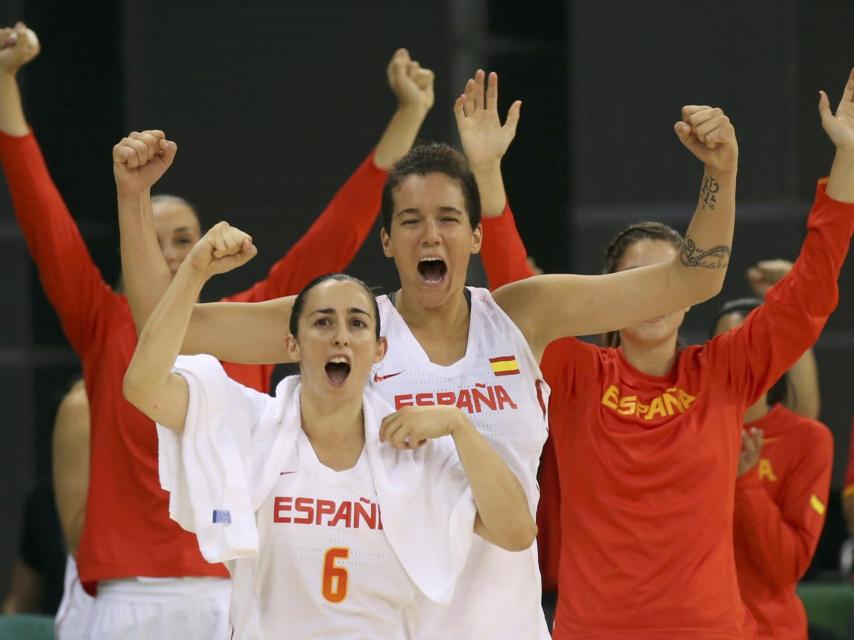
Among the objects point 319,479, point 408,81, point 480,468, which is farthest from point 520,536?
point 408,81

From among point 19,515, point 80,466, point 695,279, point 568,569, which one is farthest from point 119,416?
point 19,515

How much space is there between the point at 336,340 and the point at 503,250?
681mm

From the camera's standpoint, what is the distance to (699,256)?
9.97 feet

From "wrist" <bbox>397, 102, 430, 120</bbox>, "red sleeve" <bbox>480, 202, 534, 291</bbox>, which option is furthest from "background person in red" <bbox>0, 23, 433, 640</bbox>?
"red sleeve" <bbox>480, 202, 534, 291</bbox>

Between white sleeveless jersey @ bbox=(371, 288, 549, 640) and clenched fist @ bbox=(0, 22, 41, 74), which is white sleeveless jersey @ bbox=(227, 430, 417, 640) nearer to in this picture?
white sleeveless jersey @ bbox=(371, 288, 549, 640)

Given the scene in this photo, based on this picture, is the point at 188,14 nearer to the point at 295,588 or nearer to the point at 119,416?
the point at 119,416

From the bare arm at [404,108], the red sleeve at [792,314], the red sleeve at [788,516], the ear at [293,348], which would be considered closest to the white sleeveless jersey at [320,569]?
the ear at [293,348]

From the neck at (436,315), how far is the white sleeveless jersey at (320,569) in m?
0.43

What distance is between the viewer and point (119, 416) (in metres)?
3.89

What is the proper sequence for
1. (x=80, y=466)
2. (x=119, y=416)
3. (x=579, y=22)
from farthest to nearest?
(x=579, y=22) < (x=80, y=466) < (x=119, y=416)

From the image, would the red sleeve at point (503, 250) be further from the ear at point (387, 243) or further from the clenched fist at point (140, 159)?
the clenched fist at point (140, 159)

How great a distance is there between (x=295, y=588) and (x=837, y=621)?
2.94 metres

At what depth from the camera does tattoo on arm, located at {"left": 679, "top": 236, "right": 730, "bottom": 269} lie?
3.04m

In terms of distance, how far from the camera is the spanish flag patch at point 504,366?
3027mm
